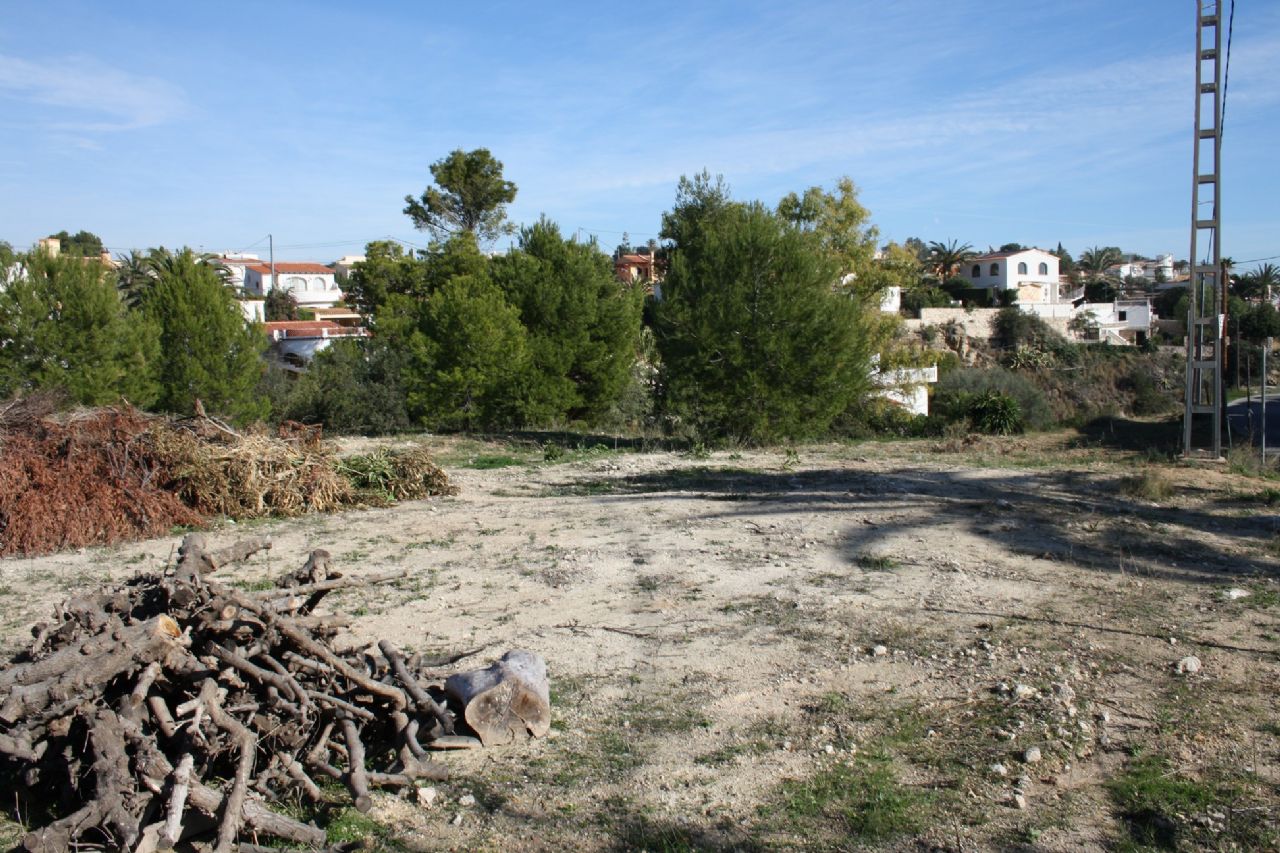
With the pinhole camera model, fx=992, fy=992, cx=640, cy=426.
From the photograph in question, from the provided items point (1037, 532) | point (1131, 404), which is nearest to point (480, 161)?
point (1131, 404)

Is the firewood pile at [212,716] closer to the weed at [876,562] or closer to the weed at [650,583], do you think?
the weed at [650,583]

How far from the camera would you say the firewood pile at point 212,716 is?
4383mm

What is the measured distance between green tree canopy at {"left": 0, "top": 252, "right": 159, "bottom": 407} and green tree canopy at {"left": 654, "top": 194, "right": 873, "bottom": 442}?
37.8 ft

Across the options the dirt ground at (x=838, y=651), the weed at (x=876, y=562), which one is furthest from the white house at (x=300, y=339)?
the weed at (x=876, y=562)

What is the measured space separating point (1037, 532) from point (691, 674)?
18.6 feet

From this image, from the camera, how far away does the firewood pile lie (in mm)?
4383

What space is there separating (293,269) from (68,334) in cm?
8095

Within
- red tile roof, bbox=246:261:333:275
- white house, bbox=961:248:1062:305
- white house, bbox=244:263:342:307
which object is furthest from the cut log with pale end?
red tile roof, bbox=246:261:333:275

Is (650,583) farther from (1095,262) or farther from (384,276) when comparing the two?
(1095,262)

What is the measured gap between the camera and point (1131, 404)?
43.8m

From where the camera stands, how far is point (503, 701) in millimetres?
5523

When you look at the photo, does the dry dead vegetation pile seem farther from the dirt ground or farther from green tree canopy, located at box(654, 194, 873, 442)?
green tree canopy, located at box(654, 194, 873, 442)

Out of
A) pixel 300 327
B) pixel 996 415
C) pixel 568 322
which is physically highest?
pixel 300 327

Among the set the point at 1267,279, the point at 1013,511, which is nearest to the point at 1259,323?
the point at 1267,279
